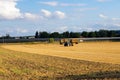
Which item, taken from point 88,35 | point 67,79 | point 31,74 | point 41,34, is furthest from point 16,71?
point 41,34

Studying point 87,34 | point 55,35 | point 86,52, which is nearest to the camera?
point 86,52

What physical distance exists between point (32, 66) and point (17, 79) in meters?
5.54

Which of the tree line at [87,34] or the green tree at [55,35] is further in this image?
the green tree at [55,35]

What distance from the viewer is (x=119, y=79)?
14.7 meters

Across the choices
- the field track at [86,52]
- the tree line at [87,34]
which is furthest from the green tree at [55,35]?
the field track at [86,52]

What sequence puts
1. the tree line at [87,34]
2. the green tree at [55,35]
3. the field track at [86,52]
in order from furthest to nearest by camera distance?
the green tree at [55,35], the tree line at [87,34], the field track at [86,52]

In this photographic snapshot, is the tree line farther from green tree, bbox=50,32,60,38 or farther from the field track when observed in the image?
the field track

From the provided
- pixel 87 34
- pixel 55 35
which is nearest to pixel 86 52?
pixel 87 34

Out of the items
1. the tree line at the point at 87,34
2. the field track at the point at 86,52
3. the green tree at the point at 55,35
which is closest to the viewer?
the field track at the point at 86,52

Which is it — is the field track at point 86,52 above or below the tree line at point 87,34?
below

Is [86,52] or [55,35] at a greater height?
[55,35]

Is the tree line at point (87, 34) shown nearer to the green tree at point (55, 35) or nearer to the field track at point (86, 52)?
the green tree at point (55, 35)

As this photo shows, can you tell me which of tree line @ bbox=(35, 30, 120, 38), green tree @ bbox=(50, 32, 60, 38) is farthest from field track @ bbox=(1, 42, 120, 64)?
green tree @ bbox=(50, 32, 60, 38)

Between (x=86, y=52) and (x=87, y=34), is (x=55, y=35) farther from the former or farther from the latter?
(x=86, y=52)
